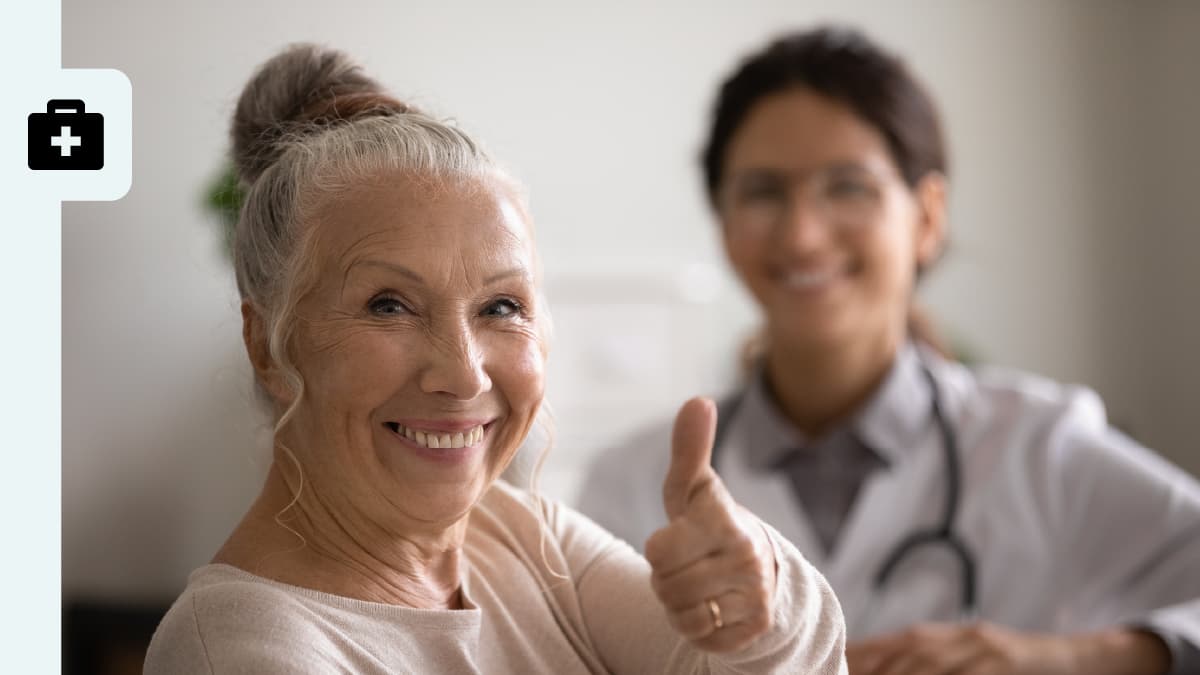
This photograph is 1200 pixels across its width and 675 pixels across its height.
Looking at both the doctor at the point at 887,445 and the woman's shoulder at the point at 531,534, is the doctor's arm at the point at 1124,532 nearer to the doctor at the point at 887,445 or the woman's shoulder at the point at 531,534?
the doctor at the point at 887,445

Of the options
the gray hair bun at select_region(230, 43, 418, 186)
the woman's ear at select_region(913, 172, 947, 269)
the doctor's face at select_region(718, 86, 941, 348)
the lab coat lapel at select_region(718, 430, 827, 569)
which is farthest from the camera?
the woman's ear at select_region(913, 172, 947, 269)

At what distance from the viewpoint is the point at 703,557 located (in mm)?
482

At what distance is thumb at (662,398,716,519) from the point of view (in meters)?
0.49

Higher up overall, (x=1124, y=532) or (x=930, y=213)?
(x=930, y=213)

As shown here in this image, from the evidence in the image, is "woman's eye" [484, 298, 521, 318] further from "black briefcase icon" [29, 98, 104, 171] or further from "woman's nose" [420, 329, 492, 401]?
"black briefcase icon" [29, 98, 104, 171]

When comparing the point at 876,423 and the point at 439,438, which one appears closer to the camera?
the point at 439,438

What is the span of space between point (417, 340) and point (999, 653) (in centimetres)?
74

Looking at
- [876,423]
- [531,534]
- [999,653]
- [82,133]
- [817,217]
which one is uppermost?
[82,133]

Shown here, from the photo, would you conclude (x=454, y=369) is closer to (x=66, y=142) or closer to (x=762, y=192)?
(x=66, y=142)

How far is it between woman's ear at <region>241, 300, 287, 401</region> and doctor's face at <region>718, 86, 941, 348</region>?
0.82m

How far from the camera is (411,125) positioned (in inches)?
22.5

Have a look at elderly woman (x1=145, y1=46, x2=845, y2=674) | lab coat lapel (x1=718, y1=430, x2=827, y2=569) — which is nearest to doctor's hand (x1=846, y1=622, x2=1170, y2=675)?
lab coat lapel (x1=718, y1=430, x2=827, y2=569)

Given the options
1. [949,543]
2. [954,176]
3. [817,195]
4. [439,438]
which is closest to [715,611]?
[439,438]

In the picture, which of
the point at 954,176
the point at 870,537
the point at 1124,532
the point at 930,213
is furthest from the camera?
the point at 954,176
